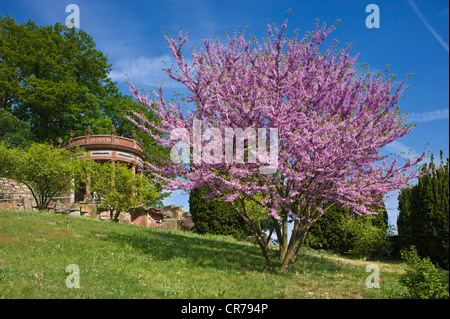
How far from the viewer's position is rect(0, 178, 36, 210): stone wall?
2158 centimetres

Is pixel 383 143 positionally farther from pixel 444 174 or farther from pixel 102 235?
pixel 102 235

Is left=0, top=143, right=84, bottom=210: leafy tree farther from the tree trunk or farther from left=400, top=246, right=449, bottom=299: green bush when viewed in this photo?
left=400, top=246, right=449, bottom=299: green bush

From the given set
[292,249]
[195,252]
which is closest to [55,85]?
[195,252]

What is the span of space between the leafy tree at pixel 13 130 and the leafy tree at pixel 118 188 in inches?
374

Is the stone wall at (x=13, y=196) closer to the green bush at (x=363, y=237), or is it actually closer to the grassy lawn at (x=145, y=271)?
the grassy lawn at (x=145, y=271)

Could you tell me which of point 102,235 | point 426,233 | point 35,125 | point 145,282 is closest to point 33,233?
point 102,235

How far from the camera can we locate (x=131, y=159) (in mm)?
31797

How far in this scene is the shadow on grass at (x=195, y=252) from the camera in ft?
38.3

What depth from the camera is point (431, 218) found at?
58.3 feet

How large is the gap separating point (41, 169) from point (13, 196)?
5664 millimetres

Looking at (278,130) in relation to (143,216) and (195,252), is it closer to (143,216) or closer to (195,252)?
(195,252)
